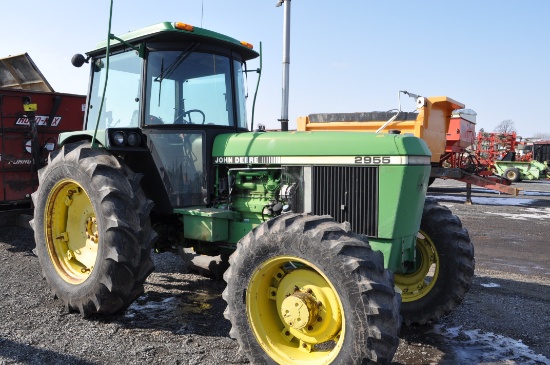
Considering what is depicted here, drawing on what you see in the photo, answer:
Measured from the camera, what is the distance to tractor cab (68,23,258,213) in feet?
14.1

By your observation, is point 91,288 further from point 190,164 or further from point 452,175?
point 452,175

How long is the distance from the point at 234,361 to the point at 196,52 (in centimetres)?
270

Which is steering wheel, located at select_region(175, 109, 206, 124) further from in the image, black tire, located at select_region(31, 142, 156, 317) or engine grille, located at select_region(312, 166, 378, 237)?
engine grille, located at select_region(312, 166, 378, 237)

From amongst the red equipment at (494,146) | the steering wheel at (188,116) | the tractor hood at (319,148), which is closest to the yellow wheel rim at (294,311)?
the tractor hood at (319,148)

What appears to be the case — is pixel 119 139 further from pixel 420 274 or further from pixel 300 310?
pixel 420 274

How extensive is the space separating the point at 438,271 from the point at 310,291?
5.40ft

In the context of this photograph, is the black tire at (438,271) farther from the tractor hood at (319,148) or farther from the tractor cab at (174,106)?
the tractor cab at (174,106)

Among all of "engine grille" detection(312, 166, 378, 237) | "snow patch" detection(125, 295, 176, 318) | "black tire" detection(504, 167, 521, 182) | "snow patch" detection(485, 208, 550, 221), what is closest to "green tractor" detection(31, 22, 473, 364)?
"engine grille" detection(312, 166, 378, 237)

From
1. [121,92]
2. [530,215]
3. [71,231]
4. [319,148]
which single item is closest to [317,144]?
[319,148]

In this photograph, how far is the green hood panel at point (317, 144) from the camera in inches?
136

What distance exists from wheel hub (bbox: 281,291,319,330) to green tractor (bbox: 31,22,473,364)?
1 centimetres

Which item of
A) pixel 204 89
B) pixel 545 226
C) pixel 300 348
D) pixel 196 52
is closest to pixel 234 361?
pixel 300 348

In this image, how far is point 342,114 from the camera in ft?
33.0

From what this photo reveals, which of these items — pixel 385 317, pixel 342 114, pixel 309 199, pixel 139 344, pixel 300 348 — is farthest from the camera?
pixel 342 114
